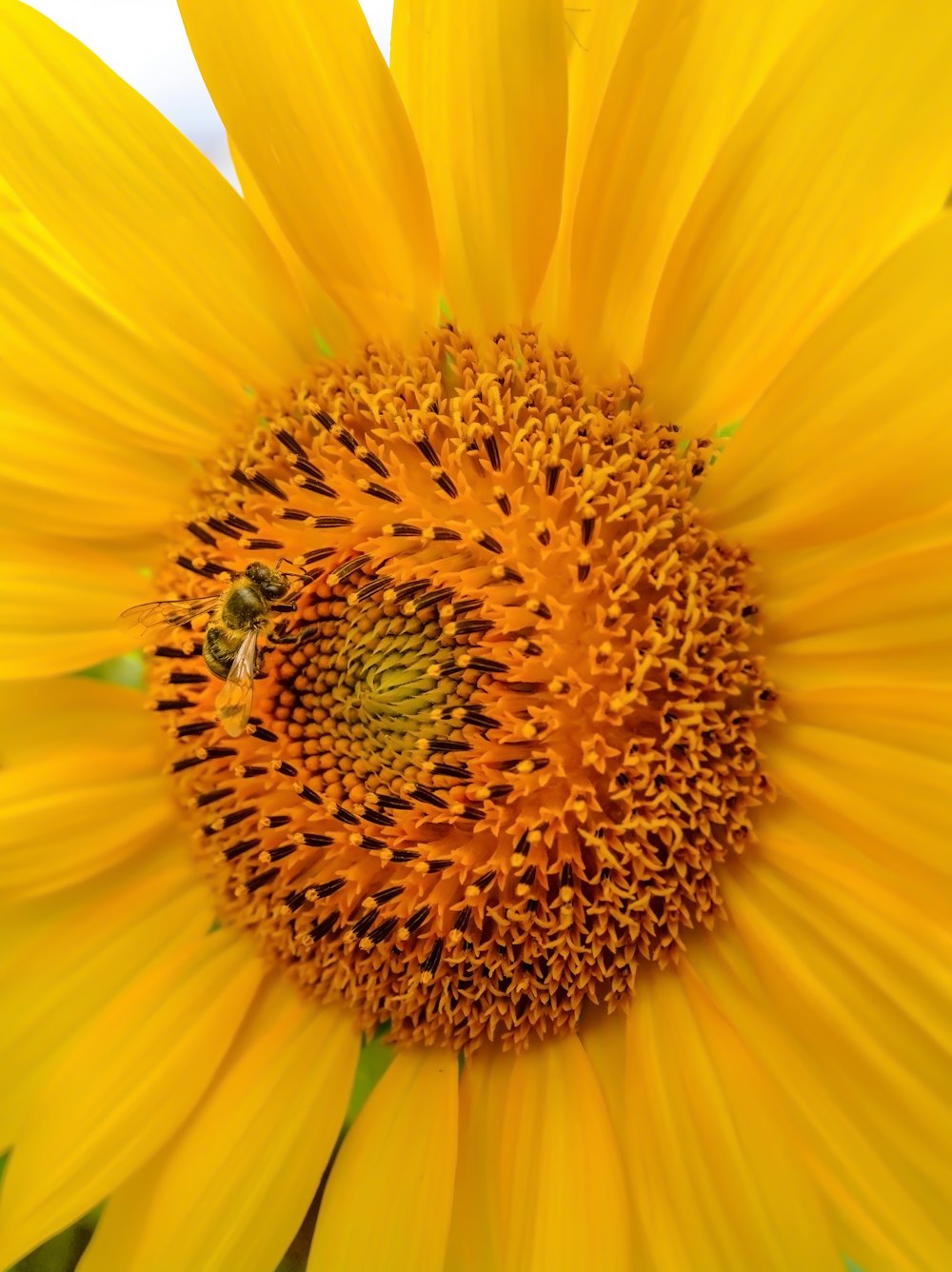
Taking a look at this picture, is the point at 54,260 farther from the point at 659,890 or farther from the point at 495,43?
the point at 659,890

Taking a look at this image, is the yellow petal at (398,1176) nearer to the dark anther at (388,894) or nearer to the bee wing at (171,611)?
the dark anther at (388,894)

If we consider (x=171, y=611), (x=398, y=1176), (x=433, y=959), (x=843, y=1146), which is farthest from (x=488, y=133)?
(x=398, y=1176)

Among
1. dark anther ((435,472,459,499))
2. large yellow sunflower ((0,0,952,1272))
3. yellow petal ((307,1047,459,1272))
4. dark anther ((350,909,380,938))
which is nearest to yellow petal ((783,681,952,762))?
large yellow sunflower ((0,0,952,1272))

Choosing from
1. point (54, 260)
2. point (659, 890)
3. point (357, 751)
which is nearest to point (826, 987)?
point (659, 890)

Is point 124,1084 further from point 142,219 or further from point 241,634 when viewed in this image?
point 142,219

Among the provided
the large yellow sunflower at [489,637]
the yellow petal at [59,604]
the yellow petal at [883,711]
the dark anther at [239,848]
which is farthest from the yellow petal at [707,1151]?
the yellow petal at [59,604]

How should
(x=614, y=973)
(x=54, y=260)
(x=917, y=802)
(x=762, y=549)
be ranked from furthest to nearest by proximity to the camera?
(x=54, y=260), (x=614, y=973), (x=762, y=549), (x=917, y=802)
